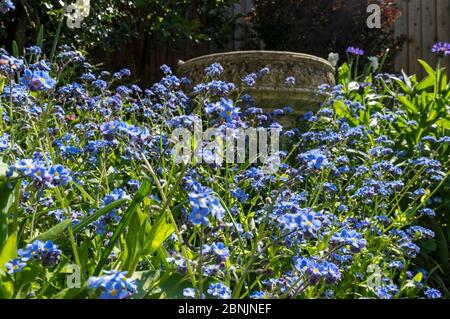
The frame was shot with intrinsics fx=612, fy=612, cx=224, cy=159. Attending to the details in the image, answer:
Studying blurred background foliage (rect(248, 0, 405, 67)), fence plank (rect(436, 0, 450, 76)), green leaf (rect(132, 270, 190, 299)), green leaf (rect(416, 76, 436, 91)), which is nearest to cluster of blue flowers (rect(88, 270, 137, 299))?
green leaf (rect(132, 270, 190, 299))

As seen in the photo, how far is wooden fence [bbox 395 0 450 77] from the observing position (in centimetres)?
760

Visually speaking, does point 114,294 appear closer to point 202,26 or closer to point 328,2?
point 202,26

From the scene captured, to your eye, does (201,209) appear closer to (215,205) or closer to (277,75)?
(215,205)

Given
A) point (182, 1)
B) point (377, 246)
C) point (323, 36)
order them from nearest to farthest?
1. point (377, 246)
2. point (182, 1)
3. point (323, 36)

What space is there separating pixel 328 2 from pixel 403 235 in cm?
536

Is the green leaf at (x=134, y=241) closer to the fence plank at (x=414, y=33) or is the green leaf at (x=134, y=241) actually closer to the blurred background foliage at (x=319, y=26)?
the blurred background foliage at (x=319, y=26)

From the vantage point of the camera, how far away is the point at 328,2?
7023 mm

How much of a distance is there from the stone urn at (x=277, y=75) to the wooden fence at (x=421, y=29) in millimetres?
4141

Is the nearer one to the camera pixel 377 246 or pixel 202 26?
pixel 377 246

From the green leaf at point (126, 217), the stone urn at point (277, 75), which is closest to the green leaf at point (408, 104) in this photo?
the stone urn at point (277, 75)

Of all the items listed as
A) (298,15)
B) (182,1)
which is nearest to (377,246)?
(182,1)

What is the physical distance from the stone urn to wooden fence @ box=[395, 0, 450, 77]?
4.14 metres

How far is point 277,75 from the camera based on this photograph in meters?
3.73
